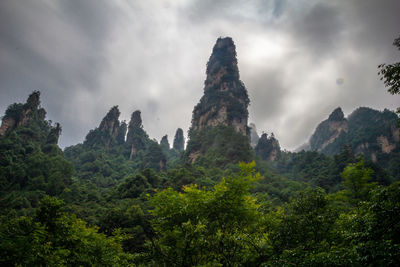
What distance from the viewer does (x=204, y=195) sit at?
9.01m

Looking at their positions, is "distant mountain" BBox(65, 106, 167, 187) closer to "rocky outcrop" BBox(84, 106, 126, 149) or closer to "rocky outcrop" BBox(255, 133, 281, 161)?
"rocky outcrop" BBox(84, 106, 126, 149)

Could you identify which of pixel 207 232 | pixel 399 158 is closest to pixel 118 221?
pixel 207 232

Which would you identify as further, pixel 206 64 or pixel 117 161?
pixel 206 64

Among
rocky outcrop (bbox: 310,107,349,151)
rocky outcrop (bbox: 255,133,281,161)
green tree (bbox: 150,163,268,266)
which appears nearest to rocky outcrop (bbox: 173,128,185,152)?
rocky outcrop (bbox: 255,133,281,161)

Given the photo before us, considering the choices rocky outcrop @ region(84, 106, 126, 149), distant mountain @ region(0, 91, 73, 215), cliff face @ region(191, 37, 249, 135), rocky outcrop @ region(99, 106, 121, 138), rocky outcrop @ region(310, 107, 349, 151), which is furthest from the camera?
rocky outcrop @ region(310, 107, 349, 151)

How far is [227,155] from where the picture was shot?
193 ft

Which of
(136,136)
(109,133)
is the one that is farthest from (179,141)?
(109,133)

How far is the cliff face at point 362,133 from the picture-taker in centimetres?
6600

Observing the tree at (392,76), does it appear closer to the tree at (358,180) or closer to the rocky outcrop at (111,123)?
the tree at (358,180)

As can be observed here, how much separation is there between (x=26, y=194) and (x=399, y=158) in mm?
88800

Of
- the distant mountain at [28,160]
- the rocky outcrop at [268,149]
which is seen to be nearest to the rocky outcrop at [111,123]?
the distant mountain at [28,160]

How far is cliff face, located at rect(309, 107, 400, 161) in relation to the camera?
66000mm

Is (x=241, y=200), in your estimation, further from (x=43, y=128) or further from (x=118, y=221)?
(x=43, y=128)

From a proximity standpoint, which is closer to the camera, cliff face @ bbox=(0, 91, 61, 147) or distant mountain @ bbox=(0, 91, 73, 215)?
distant mountain @ bbox=(0, 91, 73, 215)
